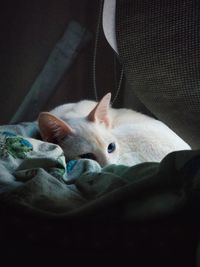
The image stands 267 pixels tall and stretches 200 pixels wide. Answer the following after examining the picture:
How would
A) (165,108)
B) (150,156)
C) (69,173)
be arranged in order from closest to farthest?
(165,108) → (69,173) → (150,156)

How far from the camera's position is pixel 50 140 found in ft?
4.44

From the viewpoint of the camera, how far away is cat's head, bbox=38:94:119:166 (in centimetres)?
131

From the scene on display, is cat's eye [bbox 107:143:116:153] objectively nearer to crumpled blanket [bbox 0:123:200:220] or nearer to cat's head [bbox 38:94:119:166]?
cat's head [bbox 38:94:119:166]

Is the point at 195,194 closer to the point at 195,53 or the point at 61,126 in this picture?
the point at 195,53

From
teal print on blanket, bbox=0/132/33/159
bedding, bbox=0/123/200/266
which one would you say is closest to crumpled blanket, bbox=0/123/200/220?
bedding, bbox=0/123/200/266

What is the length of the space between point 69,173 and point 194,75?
0.40m

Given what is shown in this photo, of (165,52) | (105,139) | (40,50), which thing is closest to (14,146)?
(105,139)

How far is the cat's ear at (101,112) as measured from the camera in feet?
4.68

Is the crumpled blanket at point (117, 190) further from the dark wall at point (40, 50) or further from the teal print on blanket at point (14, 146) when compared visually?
the dark wall at point (40, 50)

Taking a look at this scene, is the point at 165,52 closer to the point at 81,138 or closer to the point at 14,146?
the point at 14,146

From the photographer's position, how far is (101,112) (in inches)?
57.9

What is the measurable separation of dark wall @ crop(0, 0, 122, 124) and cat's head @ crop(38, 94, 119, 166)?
2.13 ft

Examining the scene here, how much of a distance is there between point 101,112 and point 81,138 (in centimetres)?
17

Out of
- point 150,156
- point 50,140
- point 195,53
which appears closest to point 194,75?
point 195,53
